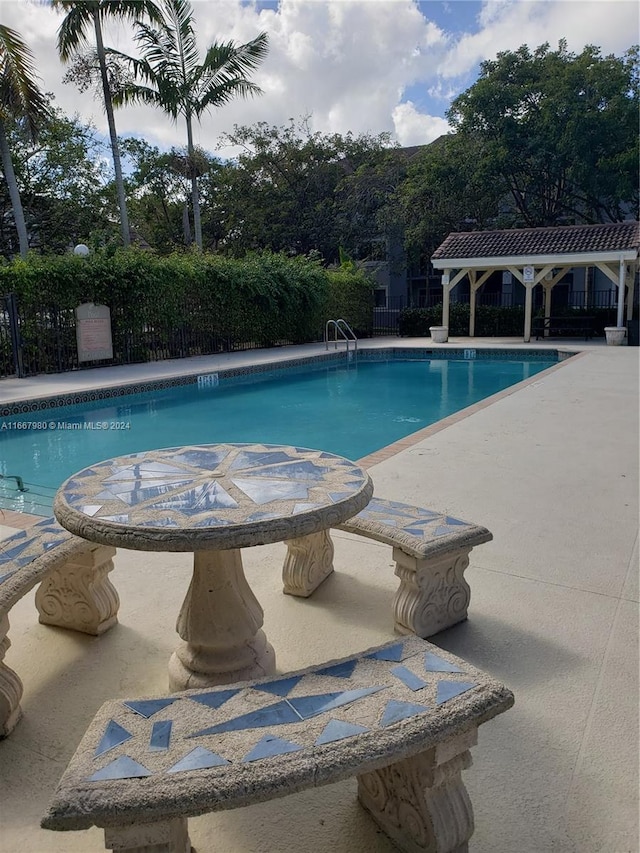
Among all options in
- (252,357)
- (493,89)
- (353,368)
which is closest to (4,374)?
(252,357)

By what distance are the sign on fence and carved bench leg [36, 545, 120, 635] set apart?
38.5 ft

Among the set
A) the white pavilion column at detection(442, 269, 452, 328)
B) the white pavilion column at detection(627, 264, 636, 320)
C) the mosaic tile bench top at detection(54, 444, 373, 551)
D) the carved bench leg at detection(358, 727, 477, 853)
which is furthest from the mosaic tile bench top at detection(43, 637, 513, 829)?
the white pavilion column at detection(627, 264, 636, 320)

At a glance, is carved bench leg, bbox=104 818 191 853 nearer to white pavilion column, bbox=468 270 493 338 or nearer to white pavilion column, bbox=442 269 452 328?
white pavilion column, bbox=442 269 452 328

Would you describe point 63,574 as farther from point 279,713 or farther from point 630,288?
point 630,288

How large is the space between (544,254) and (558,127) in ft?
20.0

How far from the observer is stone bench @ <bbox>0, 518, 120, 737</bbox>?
2.52 meters

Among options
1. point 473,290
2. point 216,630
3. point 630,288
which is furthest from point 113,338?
point 630,288

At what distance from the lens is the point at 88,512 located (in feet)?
6.86

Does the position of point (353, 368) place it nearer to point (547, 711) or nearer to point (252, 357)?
point (252, 357)

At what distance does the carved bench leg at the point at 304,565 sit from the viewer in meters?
3.26

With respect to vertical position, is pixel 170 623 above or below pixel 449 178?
below

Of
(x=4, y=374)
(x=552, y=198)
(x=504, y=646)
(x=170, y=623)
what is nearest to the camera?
(x=504, y=646)

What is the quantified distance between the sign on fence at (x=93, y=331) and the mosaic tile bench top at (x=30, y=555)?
1175 cm

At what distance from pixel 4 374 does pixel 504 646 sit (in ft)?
39.6
